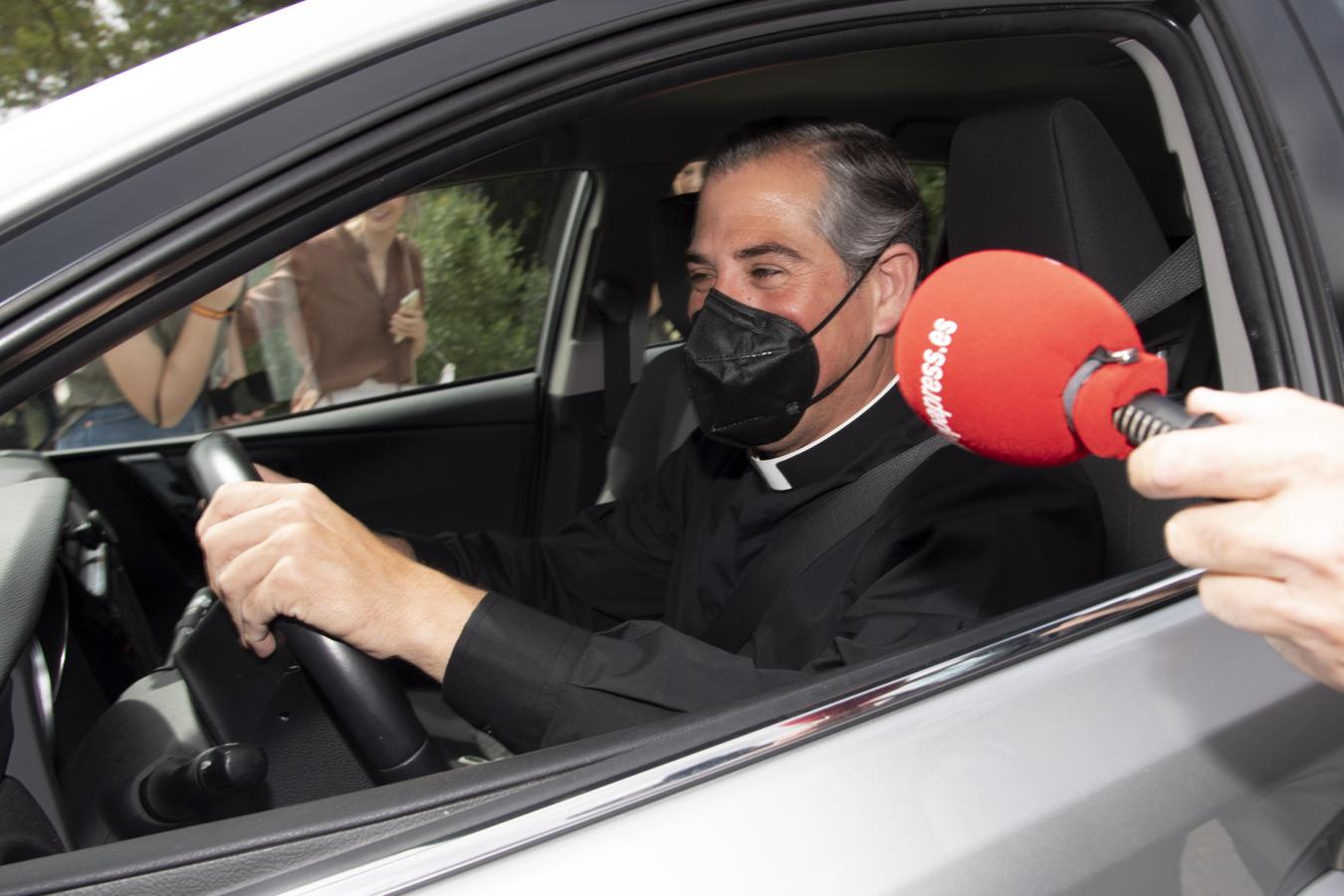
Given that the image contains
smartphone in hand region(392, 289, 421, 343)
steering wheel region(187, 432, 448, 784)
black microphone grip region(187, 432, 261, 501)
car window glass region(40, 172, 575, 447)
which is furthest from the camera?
smartphone in hand region(392, 289, 421, 343)

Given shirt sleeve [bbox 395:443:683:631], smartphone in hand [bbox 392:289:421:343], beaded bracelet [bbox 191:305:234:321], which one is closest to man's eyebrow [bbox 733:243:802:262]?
shirt sleeve [bbox 395:443:683:631]

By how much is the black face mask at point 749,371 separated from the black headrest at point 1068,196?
0.33m

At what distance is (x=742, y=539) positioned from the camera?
77.2 inches

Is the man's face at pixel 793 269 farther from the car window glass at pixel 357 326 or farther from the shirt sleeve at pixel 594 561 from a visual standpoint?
the car window glass at pixel 357 326

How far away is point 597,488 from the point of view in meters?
3.50

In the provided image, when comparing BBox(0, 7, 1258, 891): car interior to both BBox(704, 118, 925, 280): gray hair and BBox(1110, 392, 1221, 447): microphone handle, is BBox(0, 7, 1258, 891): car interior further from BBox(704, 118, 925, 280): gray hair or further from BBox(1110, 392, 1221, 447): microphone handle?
BBox(1110, 392, 1221, 447): microphone handle

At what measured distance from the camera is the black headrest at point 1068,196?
167 centimetres

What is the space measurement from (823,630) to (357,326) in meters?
1.98

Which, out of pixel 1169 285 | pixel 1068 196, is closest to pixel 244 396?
pixel 1068 196

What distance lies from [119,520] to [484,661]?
1593mm

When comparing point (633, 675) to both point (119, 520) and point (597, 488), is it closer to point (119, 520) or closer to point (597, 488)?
point (119, 520)

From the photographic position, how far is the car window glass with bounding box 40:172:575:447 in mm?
2723

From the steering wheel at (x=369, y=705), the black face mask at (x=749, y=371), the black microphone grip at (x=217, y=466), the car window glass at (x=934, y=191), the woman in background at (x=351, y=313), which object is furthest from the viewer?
the woman in background at (x=351, y=313)

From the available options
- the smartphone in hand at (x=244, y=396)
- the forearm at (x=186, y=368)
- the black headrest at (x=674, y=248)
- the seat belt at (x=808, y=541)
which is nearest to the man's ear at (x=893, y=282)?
the seat belt at (x=808, y=541)
